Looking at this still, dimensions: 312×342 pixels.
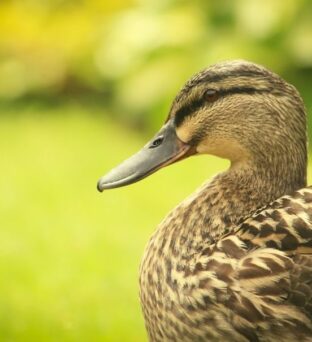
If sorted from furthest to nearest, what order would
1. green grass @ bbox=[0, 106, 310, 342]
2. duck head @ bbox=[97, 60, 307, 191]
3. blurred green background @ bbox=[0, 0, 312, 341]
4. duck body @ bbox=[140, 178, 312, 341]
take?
blurred green background @ bbox=[0, 0, 312, 341] → green grass @ bbox=[0, 106, 310, 342] → duck head @ bbox=[97, 60, 307, 191] → duck body @ bbox=[140, 178, 312, 341]

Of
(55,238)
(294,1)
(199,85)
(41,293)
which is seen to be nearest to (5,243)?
(55,238)

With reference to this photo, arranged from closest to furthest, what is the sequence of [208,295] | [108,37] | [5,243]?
[208,295], [5,243], [108,37]

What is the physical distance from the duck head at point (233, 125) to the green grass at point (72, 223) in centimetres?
104

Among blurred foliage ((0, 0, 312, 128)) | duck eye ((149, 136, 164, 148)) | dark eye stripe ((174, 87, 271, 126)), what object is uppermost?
blurred foliage ((0, 0, 312, 128))

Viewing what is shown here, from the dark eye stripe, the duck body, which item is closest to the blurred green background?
the duck body

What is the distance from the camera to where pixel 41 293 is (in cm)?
424

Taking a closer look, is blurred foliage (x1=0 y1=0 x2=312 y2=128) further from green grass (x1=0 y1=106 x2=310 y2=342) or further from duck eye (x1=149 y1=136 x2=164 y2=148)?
duck eye (x1=149 y1=136 x2=164 y2=148)

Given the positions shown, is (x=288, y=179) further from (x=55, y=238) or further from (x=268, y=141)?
(x=55, y=238)

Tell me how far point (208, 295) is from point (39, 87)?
5.00 meters

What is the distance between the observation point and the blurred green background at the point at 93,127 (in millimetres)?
4223

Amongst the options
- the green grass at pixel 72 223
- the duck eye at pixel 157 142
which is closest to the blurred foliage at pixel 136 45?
the green grass at pixel 72 223

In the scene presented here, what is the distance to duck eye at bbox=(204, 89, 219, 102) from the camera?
288cm

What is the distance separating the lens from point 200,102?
9.49 feet

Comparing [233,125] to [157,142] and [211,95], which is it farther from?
[157,142]
